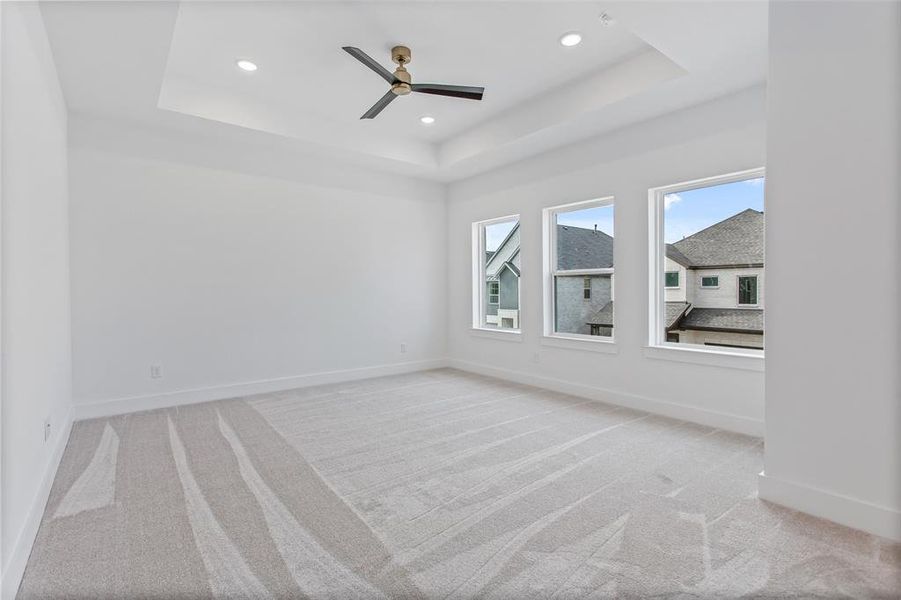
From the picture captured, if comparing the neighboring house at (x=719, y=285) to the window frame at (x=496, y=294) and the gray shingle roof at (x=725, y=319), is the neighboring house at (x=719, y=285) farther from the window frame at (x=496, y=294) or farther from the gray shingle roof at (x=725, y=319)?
the window frame at (x=496, y=294)

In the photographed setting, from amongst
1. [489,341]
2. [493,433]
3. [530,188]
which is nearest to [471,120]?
[530,188]

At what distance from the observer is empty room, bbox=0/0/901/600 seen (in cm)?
187

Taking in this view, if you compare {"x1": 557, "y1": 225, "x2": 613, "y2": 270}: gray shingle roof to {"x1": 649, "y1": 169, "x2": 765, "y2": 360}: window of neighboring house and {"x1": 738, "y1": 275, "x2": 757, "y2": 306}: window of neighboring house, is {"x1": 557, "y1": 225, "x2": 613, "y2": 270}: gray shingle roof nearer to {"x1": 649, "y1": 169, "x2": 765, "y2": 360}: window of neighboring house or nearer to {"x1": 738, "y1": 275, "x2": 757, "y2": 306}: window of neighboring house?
{"x1": 649, "y1": 169, "x2": 765, "y2": 360}: window of neighboring house

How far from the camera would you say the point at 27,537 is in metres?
1.85

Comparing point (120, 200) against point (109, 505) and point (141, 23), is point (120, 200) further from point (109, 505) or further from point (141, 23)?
point (109, 505)

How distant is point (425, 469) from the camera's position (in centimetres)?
270

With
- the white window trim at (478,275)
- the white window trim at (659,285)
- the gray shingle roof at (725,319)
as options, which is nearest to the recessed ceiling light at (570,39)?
the white window trim at (659,285)

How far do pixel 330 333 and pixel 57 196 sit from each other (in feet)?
9.07

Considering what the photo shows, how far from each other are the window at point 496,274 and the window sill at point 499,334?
10 centimetres

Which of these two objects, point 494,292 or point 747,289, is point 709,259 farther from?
point 494,292

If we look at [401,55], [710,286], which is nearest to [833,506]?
[710,286]

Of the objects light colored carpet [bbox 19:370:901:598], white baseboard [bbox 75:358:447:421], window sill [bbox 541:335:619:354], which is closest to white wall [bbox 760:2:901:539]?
light colored carpet [bbox 19:370:901:598]

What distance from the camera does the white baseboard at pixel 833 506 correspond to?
A: 75.4 inches

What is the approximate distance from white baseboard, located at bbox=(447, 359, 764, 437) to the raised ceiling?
100 inches
